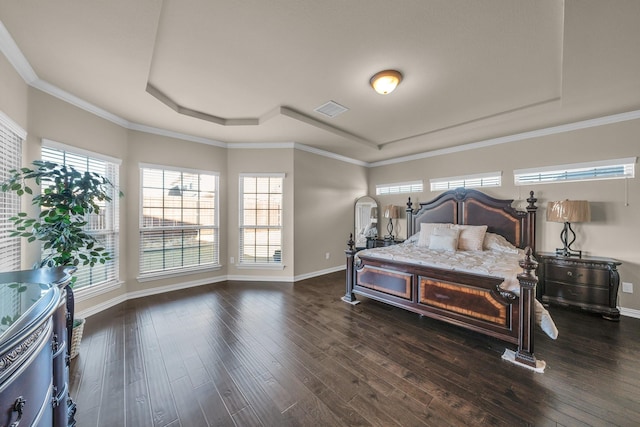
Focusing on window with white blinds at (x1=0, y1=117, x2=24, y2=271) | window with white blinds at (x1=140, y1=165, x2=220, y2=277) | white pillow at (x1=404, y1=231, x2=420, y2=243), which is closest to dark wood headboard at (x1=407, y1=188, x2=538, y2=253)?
white pillow at (x1=404, y1=231, x2=420, y2=243)

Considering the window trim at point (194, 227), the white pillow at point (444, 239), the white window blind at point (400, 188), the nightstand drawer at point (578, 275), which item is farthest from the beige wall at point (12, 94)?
the nightstand drawer at point (578, 275)

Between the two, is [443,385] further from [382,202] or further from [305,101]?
[382,202]

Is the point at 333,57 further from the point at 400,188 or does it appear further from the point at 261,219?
the point at 400,188

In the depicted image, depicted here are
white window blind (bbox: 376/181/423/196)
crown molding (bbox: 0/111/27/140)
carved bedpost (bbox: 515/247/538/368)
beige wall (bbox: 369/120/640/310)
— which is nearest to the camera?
crown molding (bbox: 0/111/27/140)

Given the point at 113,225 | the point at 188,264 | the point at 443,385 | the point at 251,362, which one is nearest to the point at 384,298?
the point at 443,385

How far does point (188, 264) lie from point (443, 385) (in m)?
4.10

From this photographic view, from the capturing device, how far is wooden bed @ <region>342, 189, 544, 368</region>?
2172mm

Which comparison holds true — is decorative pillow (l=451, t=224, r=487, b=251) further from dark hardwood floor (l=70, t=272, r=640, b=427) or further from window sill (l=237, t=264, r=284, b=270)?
window sill (l=237, t=264, r=284, b=270)

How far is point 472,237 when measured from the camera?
386 cm

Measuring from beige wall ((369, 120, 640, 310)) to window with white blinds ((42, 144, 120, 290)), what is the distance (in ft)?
19.9

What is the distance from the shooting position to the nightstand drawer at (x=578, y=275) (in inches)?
118

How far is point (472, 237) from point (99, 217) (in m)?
5.54

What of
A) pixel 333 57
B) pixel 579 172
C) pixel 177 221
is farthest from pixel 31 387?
pixel 579 172

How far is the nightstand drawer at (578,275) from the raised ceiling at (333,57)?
2.09 meters
